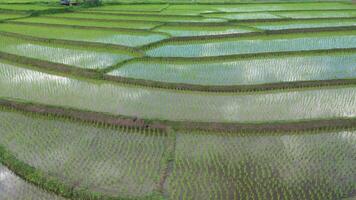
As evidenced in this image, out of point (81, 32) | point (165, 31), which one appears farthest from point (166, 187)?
point (81, 32)

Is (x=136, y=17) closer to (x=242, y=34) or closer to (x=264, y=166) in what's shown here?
(x=242, y=34)

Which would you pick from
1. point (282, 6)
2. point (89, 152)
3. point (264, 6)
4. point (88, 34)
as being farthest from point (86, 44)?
point (282, 6)

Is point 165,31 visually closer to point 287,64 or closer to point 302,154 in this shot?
point 287,64

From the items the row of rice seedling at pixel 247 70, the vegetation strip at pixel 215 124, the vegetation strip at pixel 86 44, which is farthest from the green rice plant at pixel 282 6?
the vegetation strip at pixel 215 124

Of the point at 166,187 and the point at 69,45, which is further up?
the point at 69,45

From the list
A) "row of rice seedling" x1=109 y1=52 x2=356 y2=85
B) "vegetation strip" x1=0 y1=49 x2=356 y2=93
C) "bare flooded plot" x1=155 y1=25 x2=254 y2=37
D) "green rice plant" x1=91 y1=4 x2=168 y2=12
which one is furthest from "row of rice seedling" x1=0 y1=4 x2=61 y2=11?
"row of rice seedling" x1=109 y1=52 x2=356 y2=85

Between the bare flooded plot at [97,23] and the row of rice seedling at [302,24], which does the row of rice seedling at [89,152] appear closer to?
the bare flooded plot at [97,23]

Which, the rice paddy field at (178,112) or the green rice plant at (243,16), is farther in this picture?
the green rice plant at (243,16)
